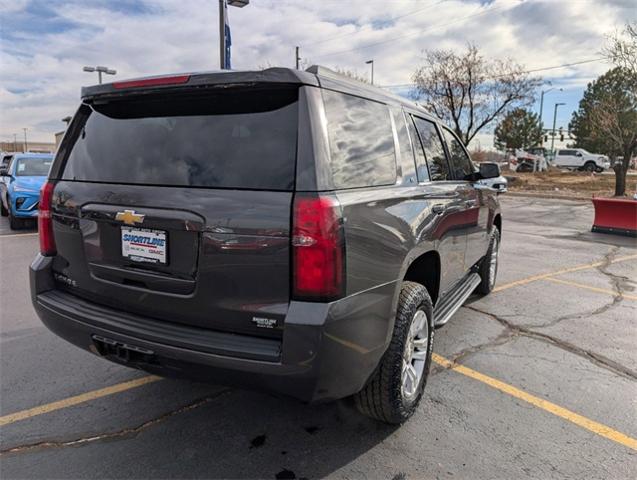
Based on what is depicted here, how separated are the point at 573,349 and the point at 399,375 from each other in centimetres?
231

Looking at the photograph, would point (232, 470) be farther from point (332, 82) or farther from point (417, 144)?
point (417, 144)

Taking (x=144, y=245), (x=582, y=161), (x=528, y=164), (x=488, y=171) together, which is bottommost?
(x=144, y=245)

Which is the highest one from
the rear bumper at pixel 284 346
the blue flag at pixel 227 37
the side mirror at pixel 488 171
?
the blue flag at pixel 227 37

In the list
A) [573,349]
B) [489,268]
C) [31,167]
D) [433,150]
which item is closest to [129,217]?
[433,150]

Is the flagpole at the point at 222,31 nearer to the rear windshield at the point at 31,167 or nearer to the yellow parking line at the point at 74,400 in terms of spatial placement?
the rear windshield at the point at 31,167

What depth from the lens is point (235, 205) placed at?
216cm

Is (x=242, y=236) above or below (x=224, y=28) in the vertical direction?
below

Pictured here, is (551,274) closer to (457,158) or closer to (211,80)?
(457,158)

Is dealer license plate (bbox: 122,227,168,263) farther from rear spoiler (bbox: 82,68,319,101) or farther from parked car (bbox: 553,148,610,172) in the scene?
parked car (bbox: 553,148,610,172)

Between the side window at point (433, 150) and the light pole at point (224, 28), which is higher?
the light pole at point (224, 28)

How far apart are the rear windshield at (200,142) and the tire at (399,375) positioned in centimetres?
107

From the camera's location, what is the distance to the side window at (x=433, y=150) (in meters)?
3.53

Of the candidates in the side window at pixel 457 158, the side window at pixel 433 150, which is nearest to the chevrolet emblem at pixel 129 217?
the side window at pixel 433 150

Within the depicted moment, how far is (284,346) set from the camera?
6.84ft
